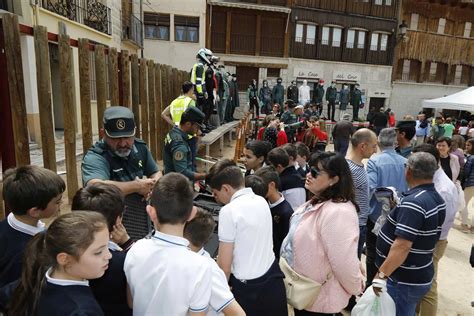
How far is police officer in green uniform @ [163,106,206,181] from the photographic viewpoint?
11.3 feet

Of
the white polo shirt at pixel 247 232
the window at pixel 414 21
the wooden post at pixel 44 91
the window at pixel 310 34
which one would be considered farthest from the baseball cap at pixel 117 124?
the window at pixel 414 21

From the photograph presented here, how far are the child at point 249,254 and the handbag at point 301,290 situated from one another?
5 centimetres

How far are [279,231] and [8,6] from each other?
9.37m

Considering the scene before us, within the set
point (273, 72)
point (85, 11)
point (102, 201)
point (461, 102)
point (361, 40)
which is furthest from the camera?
point (361, 40)

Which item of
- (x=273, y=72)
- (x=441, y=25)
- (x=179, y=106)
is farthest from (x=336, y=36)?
(x=179, y=106)

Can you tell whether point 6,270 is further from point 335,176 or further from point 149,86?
point 149,86

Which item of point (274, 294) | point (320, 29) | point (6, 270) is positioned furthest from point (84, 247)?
point (320, 29)

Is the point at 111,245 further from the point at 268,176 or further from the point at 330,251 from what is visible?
the point at 268,176

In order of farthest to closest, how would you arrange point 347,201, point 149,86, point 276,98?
point 276,98
point 149,86
point 347,201

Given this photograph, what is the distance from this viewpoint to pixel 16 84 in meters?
3.31

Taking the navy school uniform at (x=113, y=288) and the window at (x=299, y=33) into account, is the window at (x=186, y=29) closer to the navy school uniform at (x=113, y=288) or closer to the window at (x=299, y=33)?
the window at (x=299, y=33)

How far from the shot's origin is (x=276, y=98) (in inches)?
805

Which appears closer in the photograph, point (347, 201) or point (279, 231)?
point (347, 201)

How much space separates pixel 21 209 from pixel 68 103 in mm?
2638
